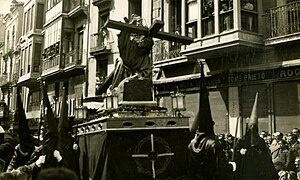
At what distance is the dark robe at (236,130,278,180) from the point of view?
6.57m

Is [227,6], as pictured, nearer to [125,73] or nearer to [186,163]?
[125,73]

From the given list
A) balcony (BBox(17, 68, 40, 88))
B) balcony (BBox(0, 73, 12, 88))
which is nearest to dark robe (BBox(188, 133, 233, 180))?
balcony (BBox(17, 68, 40, 88))

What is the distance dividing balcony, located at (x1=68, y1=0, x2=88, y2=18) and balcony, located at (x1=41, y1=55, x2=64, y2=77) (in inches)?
106

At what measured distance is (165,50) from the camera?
1691cm

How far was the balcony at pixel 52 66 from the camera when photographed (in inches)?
959

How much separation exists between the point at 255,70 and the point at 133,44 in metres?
7.41

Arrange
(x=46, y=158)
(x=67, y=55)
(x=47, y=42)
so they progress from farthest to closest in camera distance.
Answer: (x=47, y=42) → (x=67, y=55) → (x=46, y=158)

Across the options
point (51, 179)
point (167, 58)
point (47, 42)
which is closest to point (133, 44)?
point (51, 179)

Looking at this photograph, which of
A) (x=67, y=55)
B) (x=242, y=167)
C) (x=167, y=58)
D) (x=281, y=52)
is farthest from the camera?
(x=67, y=55)

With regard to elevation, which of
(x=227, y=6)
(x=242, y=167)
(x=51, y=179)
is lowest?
(x=242, y=167)

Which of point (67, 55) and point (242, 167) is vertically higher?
point (67, 55)

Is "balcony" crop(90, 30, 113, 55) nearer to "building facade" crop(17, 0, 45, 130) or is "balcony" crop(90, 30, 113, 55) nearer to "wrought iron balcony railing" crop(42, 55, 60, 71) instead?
"wrought iron balcony railing" crop(42, 55, 60, 71)

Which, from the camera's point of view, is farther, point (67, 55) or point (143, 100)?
point (67, 55)

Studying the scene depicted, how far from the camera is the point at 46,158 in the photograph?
6.11 meters
